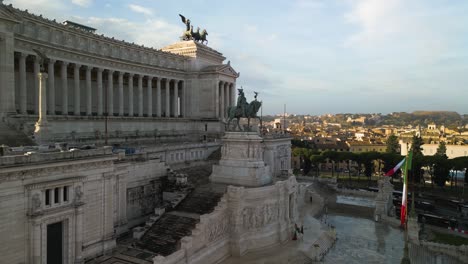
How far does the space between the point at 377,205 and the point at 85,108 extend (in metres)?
40.8

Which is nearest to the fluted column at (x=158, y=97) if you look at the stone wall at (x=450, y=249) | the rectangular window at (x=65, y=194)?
the rectangular window at (x=65, y=194)

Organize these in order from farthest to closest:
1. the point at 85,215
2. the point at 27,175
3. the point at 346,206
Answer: the point at 346,206 → the point at 85,215 → the point at 27,175

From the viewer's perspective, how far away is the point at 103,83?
5166cm

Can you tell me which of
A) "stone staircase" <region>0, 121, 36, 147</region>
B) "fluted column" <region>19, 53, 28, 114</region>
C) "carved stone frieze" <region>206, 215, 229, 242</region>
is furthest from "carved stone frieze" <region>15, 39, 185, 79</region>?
"carved stone frieze" <region>206, 215, 229, 242</region>

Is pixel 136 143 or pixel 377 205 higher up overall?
pixel 136 143

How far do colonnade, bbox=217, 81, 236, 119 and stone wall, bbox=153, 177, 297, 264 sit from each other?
3414cm

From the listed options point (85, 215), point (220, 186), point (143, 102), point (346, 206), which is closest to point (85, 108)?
point (143, 102)

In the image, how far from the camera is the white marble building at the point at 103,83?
3653cm

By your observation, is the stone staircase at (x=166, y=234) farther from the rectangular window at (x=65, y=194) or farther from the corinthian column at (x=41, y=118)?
the corinthian column at (x=41, y=118)

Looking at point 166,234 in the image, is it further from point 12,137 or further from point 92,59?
point 92,59

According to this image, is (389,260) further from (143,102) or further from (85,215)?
(143,102)

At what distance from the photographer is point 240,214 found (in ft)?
96.7

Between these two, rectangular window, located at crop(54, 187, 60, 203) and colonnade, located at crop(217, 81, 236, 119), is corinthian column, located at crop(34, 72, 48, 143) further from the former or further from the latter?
colonnade, located at crop(217, 81, 236, 119)

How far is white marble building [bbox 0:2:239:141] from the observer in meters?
36.5
